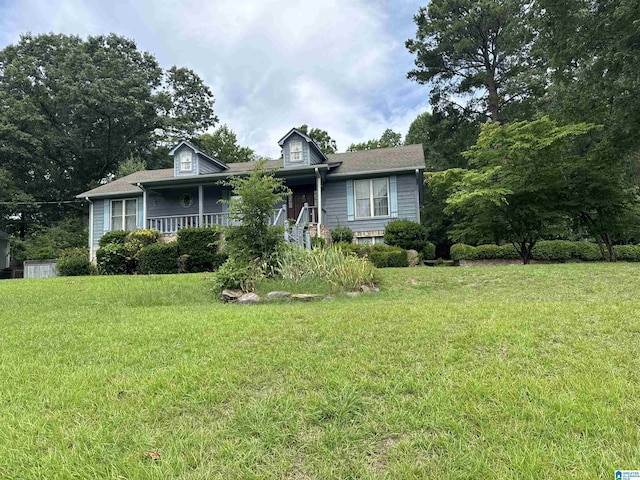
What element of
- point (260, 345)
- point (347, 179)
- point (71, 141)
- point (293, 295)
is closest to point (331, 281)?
point (293, 295)

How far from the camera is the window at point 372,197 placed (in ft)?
54.3

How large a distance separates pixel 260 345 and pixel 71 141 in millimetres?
31773

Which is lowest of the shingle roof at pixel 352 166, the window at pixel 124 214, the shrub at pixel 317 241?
the shrub at pixel 317 241

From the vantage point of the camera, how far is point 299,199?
18.2 m

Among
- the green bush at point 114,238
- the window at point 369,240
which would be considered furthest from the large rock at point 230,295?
the green bush at point 114,238

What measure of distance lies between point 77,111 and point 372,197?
79.1 feet

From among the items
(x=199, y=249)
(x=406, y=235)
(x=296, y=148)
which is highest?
(x=296, y=148)

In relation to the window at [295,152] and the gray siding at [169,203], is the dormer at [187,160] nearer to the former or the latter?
the gray siding at [169,203]

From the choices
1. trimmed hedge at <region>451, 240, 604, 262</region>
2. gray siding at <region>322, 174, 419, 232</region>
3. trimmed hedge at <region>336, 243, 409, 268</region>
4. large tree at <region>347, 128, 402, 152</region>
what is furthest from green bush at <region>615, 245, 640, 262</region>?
large tree at <region>347, 128, 402, 152</region>

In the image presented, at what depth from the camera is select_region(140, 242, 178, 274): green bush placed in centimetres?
1462

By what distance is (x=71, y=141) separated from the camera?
29.1 m

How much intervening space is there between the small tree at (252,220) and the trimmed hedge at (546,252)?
10.2 meters

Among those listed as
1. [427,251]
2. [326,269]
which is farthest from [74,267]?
[427,251]

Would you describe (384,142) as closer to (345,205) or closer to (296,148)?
(296,148)
